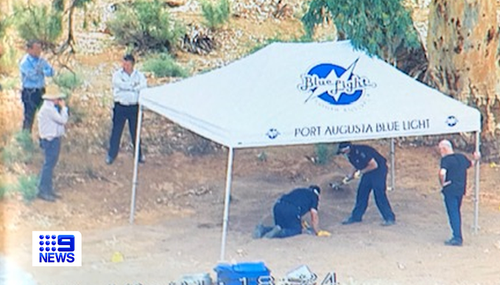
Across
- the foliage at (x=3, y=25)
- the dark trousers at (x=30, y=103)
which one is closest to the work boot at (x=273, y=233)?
the dark trousers at (x=30, y=103)

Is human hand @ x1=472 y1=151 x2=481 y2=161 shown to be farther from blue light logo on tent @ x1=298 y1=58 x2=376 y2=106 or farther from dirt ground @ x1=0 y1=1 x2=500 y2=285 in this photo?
blue light logo on tent @ x1=298 y1=58 x2=376 y2=106

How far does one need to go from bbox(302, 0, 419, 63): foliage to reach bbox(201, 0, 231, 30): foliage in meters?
0.67

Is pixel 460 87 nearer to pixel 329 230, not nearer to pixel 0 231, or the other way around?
pixel 329 230

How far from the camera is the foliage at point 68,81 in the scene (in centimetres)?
627

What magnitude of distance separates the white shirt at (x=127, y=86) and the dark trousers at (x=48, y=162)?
1.47 feet

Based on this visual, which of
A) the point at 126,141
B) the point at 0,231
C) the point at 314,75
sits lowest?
the point at 0,231

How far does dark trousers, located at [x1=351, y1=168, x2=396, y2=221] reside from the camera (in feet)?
22.2

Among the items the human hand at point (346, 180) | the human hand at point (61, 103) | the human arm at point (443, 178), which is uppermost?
the human hand at point (61, 103)

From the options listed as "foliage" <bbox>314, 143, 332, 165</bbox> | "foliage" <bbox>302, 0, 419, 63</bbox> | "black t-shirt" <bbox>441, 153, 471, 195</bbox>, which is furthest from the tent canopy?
"foliage" <bbox>314, 143, 332, 165</bbox>

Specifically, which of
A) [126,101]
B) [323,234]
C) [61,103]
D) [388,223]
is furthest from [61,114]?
[388,223]

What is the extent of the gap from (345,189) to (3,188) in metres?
1.99

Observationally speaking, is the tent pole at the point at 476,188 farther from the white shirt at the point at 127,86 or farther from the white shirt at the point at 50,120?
the white shirt at the point at 50,120

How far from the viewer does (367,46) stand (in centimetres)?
671

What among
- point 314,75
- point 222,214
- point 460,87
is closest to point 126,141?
point 222,214
